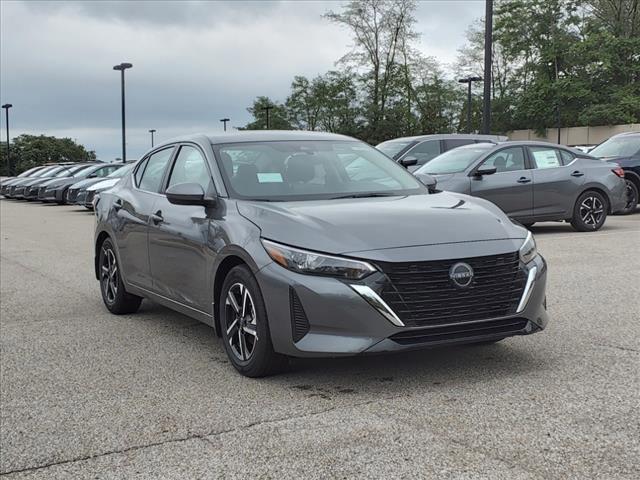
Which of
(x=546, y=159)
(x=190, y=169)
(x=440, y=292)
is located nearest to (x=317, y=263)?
(x=440, y=292)

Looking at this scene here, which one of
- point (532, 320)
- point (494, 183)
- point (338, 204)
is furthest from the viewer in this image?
point (494, 183)

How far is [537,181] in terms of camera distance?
13117mm

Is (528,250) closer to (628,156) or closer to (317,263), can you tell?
(317,263)

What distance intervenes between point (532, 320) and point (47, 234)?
1327 cm

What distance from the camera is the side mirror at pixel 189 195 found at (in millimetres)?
5414

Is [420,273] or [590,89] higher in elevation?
[590,89]

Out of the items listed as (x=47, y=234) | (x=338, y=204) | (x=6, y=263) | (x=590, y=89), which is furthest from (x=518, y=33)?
(x=338, y=204)

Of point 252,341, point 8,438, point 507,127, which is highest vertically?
point 507,127

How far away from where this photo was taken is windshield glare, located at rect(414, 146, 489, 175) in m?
13.2

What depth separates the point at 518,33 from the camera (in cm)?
5850

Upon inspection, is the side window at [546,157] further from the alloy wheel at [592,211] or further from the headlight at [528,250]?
the headlight at [528,250]

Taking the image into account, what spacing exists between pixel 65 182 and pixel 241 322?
26451 millimetres

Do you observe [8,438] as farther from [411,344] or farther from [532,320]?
[532,320]

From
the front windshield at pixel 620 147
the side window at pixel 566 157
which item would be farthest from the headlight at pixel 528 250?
the front windshield at pixel 620 147
